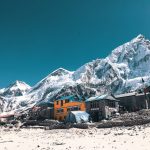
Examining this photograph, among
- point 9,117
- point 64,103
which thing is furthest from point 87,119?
point 9,117

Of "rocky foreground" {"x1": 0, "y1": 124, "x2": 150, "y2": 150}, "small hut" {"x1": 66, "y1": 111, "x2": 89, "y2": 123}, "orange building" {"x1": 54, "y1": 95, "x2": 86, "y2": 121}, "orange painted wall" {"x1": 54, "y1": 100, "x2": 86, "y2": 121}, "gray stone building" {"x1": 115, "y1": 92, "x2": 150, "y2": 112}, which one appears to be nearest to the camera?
"rocky foreground" {"x1": 0, "y1": 124, "x2": 150, "y2": 150}

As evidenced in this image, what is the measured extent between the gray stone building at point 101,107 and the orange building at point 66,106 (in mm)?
4997

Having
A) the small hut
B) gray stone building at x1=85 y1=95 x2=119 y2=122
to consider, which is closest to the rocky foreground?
the small hut

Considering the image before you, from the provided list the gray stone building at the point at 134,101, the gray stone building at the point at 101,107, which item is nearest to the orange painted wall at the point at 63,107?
the gray stone building at the point at 101,107

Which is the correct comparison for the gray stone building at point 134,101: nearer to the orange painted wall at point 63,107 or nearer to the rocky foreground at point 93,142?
the orange painted wall at point 63,107

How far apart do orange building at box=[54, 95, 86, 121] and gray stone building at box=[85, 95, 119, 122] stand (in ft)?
16.4

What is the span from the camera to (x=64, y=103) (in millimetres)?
85438

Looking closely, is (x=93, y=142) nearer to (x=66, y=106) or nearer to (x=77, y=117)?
(x=77, y=117)

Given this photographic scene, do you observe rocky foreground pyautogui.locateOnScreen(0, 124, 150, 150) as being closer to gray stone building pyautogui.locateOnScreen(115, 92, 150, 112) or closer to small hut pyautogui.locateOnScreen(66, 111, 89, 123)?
small hut pyautogui.locateOnScreen(66, 111, 89, 123)

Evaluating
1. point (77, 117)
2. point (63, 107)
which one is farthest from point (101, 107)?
point (63, 107)

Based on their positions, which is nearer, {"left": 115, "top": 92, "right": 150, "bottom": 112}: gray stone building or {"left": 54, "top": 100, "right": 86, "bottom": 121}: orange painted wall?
{"left": 54, "top": 100, "right": 86, "bottom": 121}: orange painted wall

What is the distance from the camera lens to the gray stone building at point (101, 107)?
69.4m

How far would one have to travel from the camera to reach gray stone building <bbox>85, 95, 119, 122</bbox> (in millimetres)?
69438

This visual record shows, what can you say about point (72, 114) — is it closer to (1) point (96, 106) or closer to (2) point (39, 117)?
(1) point (96, 106)
